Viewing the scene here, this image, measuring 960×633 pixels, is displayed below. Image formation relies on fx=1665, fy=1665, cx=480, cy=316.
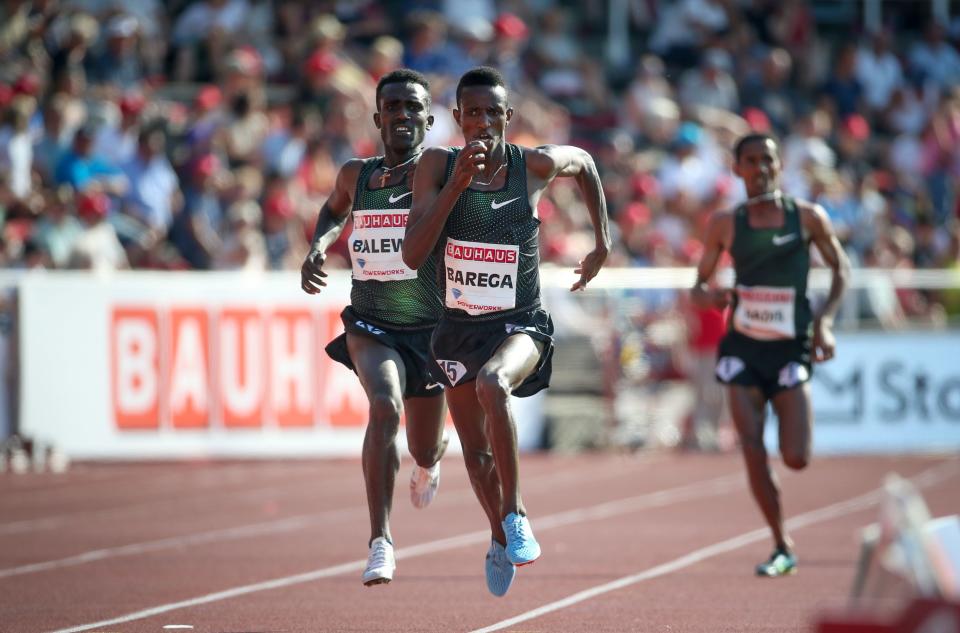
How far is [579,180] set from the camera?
7312mm

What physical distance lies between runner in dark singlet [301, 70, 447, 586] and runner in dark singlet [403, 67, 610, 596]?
39cm

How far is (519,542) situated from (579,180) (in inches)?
64.5

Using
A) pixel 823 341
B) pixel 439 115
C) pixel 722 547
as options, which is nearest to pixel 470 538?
pixel 722 547

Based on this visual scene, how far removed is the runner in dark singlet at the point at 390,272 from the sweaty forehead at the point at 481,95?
706 mm

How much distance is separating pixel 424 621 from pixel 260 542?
348cm

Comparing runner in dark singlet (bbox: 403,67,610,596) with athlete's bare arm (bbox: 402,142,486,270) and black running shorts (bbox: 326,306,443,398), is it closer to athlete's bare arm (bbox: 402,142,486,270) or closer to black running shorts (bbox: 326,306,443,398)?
athlete's bare arm (bbox: 402,142,486,270)

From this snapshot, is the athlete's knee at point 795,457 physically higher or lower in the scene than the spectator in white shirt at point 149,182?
lower

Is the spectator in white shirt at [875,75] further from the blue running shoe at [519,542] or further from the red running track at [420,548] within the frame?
the blue running shoe at [519,542]

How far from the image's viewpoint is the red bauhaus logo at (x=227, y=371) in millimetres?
15758

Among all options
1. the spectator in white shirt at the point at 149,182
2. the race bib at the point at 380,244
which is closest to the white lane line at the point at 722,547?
the race bib at the point at 380,244

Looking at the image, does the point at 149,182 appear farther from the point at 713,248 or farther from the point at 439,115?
the point at 713,248

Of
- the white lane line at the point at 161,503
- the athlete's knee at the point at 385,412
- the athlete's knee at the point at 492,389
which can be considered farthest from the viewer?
the white lane line at the point at 161,503

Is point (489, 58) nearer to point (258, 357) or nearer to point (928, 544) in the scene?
point (258, 357)

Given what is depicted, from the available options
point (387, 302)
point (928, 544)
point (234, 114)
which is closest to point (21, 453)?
point (234, 114)
